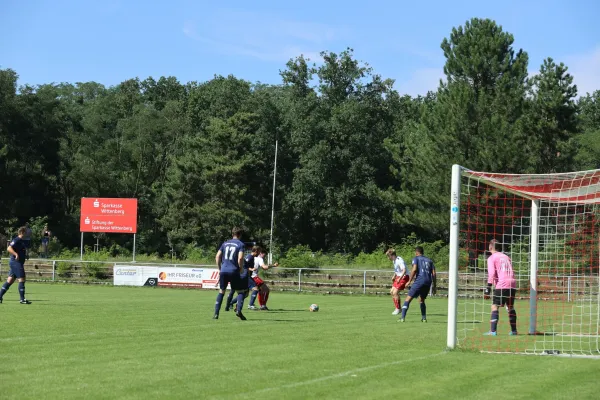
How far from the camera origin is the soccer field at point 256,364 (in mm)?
8570

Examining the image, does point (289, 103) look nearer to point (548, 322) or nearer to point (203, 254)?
point (203, 254)

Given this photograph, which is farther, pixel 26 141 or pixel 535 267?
pixel 26 141

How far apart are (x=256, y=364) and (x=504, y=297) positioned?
7.52 meters

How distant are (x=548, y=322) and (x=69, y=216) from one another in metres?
59.4

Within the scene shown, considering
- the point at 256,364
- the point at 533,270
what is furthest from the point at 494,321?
the point at 256,364

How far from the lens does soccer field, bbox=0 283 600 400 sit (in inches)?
337

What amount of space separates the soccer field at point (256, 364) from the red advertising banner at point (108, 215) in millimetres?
30446

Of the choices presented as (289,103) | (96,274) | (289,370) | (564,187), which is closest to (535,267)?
(564,187)

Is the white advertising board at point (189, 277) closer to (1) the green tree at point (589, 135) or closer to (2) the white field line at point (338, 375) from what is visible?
(1) the green tree at point (589, 135)

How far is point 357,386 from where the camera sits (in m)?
8.90

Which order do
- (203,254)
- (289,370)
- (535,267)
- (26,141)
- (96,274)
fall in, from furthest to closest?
1. (26,141)
2. (203,254)
3. (96,274)
4. (535,267)
5. (289,370)

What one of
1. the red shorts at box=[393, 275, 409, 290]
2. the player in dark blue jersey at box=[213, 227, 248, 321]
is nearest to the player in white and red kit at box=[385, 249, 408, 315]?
the red shorts at box=[393, 275, 409, 290]

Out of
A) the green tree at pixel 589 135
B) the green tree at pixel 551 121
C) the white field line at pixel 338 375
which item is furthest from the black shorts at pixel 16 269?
the green tree at pixel 589 135

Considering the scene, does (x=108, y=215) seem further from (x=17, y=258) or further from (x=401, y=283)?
(x=401, y=283)
